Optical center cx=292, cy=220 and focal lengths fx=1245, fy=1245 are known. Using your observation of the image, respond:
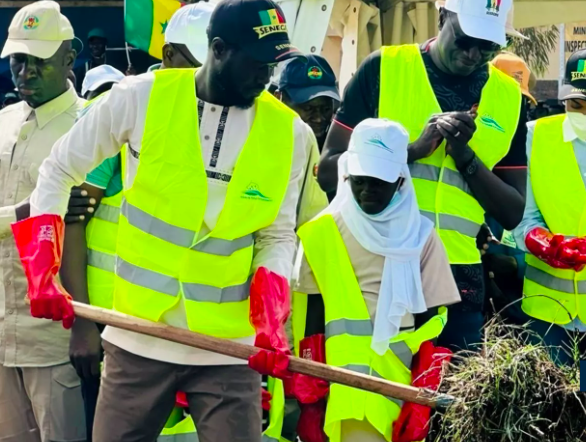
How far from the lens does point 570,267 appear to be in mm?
5641

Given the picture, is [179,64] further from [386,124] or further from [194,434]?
[194,434]

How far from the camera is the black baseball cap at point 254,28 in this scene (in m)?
4.05

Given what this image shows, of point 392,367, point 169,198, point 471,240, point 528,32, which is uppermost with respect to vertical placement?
point 169,198

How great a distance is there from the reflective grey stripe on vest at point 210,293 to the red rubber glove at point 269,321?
0.20 ft

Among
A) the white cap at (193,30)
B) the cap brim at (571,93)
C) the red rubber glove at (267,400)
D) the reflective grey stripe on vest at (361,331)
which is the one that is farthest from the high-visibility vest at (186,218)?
the cap brim at (571,93)

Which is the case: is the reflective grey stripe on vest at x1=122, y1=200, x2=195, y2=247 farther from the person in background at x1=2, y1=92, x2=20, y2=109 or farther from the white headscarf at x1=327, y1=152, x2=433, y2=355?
the person in background at x1=2, y1=92, x2=20, y2=109

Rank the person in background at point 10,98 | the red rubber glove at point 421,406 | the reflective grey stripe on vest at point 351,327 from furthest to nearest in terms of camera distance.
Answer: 1. the person in background at point 10,98
2. the reflective grey stripe on vest at point 351,327
3. the red rubber glove at point 421,406

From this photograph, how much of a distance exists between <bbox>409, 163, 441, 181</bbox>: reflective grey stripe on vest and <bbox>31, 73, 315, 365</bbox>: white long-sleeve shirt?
957mm

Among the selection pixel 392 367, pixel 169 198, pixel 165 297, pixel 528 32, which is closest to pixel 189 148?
pixel 169 198

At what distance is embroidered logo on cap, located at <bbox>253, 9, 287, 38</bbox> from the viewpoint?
4.05m

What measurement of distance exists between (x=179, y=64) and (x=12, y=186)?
91 centimetres

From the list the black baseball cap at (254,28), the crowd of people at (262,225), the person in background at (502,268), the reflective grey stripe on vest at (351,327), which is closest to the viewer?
the black baseball cap at (254,28)

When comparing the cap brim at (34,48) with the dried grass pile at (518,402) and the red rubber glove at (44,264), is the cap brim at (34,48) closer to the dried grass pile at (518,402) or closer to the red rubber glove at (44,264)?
the red rubber glove at (44,264)

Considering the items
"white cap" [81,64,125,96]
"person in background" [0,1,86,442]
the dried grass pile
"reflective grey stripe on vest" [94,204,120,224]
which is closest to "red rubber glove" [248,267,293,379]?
the dried grass pile
